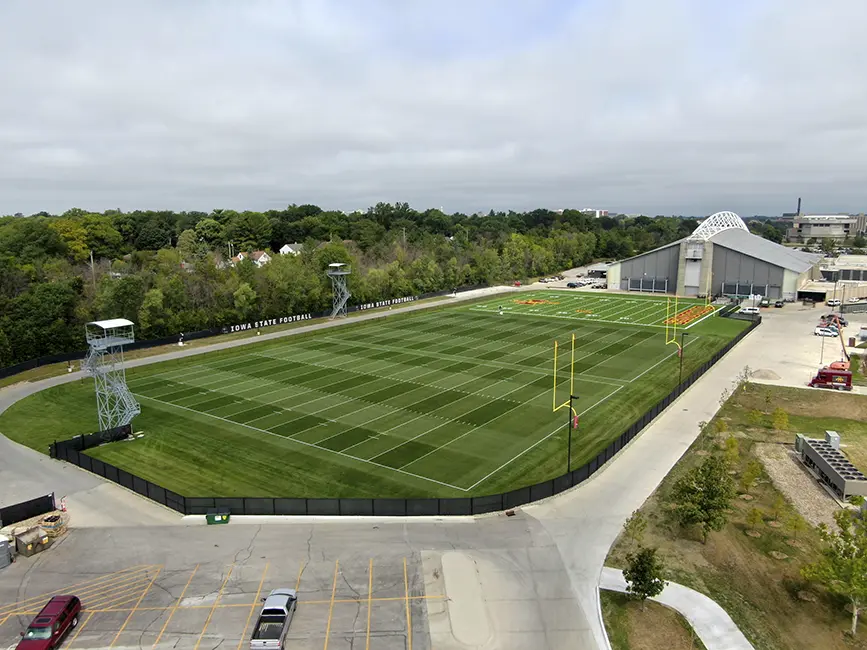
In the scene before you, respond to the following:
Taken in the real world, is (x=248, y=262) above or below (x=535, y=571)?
above

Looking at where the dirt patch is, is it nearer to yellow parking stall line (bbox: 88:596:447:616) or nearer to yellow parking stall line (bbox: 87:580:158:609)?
yellow parking stall line (bbox: 88:596:447:616)

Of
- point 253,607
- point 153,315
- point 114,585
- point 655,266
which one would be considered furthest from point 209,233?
point 253,607

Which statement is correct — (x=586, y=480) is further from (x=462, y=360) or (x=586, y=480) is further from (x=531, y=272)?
(x=531, y=272)

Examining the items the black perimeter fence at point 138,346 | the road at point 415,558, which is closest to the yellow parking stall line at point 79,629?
the road at point 415,558

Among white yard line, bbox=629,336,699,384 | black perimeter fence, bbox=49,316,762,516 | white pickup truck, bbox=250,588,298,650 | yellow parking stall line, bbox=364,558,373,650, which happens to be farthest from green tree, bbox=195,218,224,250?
white pickup truck, bbox=250,588,298,650

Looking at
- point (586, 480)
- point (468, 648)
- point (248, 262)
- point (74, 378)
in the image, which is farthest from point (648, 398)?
point (248, 262)

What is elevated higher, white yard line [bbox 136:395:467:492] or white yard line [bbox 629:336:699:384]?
white yard line [bbox 629:336:699:384]

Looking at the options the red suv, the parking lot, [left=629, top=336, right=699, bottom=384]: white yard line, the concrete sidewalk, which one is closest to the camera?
the red suv
